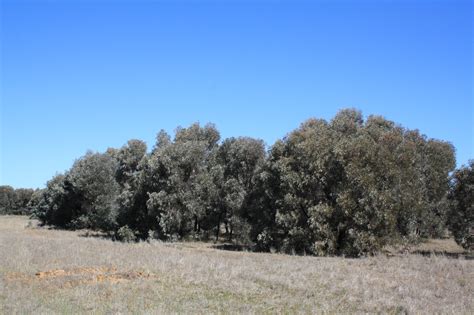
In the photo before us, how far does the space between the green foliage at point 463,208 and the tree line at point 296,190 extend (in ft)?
0.27

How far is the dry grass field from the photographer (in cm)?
1430

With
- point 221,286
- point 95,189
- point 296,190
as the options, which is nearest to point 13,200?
point 95,189

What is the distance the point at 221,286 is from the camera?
17.5 metres

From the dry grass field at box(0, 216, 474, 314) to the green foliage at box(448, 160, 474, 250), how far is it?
16413 millimetres

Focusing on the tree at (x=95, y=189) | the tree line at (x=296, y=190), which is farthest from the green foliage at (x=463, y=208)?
the tree at (x=95, y=189)

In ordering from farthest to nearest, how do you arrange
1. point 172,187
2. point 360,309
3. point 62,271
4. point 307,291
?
1. point 172,187
2. point 62,271
3. point 307,291
4. point 360,309

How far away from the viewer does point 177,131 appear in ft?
204

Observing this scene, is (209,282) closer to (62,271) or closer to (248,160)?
(62,271)

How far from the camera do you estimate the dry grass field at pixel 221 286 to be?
46.9 feet

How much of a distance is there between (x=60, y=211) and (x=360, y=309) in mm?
67071

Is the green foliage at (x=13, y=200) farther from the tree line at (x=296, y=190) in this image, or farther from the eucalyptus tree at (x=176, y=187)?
the eucalyptus tree at (x=176, y=187)

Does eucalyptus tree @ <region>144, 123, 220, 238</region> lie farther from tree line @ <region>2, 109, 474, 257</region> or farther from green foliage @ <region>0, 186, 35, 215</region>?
green foliage @ <region>0, 186, 35, 215</region>

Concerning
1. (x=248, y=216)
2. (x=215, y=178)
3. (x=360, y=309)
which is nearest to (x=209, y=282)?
(x=360, y=309)

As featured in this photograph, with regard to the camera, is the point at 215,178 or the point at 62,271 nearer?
the point at 62,271
